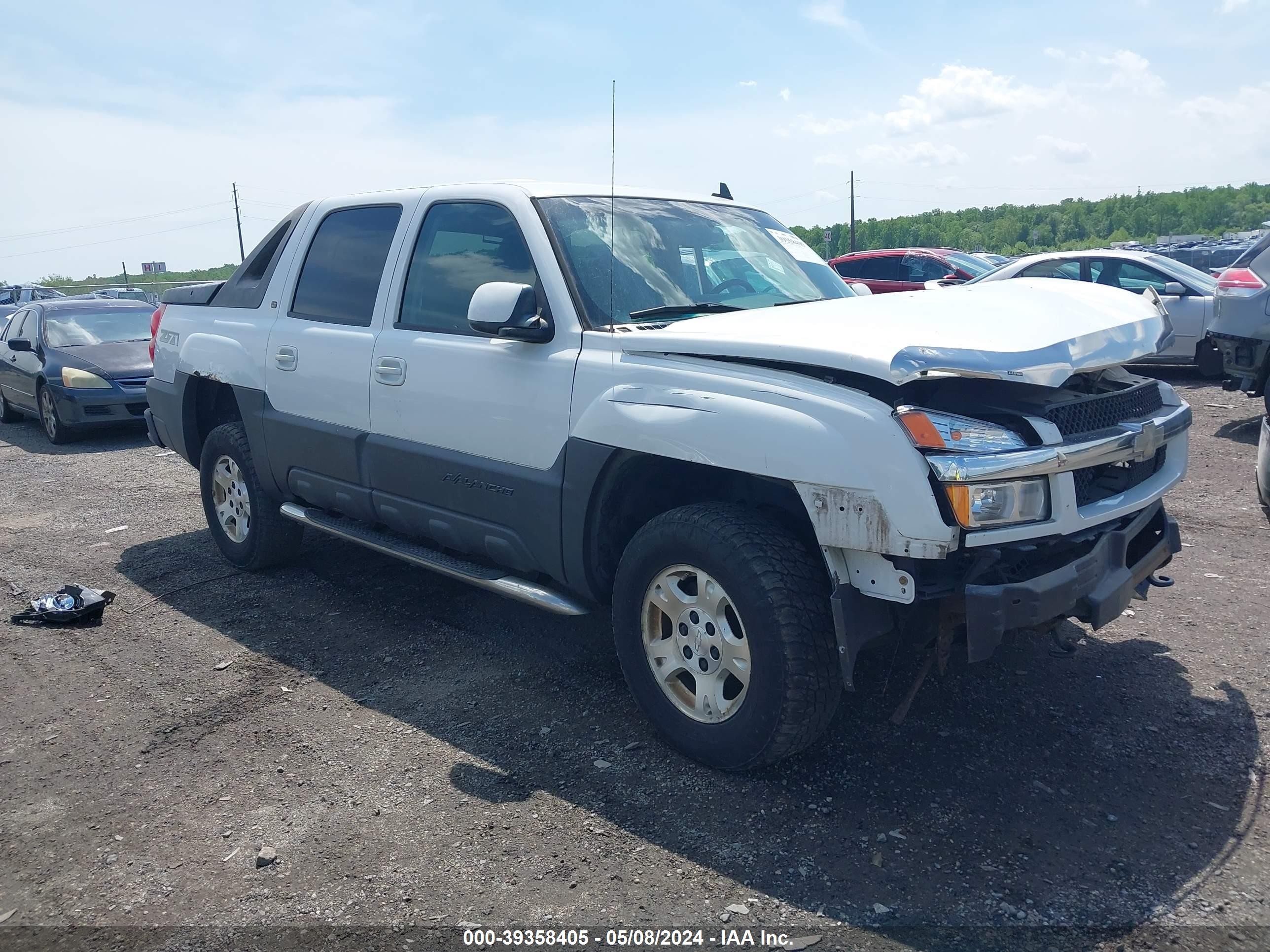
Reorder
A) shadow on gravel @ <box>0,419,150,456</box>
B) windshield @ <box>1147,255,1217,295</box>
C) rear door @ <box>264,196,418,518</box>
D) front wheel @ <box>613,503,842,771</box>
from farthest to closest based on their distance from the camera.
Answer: windshield @ <box>1147,255,1217,295</box>
shadow on gravel @ <box>0,419,150,456</box>
rear door @ <box>264,196,418,518</box>
front wheel @ <box>613,503,842,771</box>

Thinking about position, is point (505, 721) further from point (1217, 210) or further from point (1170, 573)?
point (1217, 210)

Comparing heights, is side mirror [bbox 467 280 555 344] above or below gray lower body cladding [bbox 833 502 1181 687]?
above

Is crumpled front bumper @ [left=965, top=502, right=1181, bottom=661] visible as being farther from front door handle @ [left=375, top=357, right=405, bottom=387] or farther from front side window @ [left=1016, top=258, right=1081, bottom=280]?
front side window @ [left=1016, top=258, right=1081, bottom=280]

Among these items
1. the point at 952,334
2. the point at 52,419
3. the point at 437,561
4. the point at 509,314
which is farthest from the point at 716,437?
the point at 52,419

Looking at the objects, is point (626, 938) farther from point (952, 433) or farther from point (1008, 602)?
point (952, 433)

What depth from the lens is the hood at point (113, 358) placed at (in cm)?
1109

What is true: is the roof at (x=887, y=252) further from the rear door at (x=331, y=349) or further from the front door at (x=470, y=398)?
the front door at (x=470, y=398)

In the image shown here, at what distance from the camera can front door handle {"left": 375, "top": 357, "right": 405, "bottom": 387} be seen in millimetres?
4422

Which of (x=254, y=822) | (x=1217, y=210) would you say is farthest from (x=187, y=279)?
(x=1217, y=210)

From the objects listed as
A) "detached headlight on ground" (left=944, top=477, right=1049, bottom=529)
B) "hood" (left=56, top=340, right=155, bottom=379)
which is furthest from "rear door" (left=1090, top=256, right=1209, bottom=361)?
"hood" (left=56, top=340, right=155, bottom=379)

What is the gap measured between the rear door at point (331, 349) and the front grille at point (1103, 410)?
297 centimetres

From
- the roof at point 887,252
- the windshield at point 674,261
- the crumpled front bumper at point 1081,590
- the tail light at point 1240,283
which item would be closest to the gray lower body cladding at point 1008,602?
the crumpled front bumper at point 1081,590

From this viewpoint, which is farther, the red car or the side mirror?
the red car

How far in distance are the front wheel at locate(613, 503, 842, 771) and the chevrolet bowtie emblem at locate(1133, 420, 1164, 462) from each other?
3.60ft
